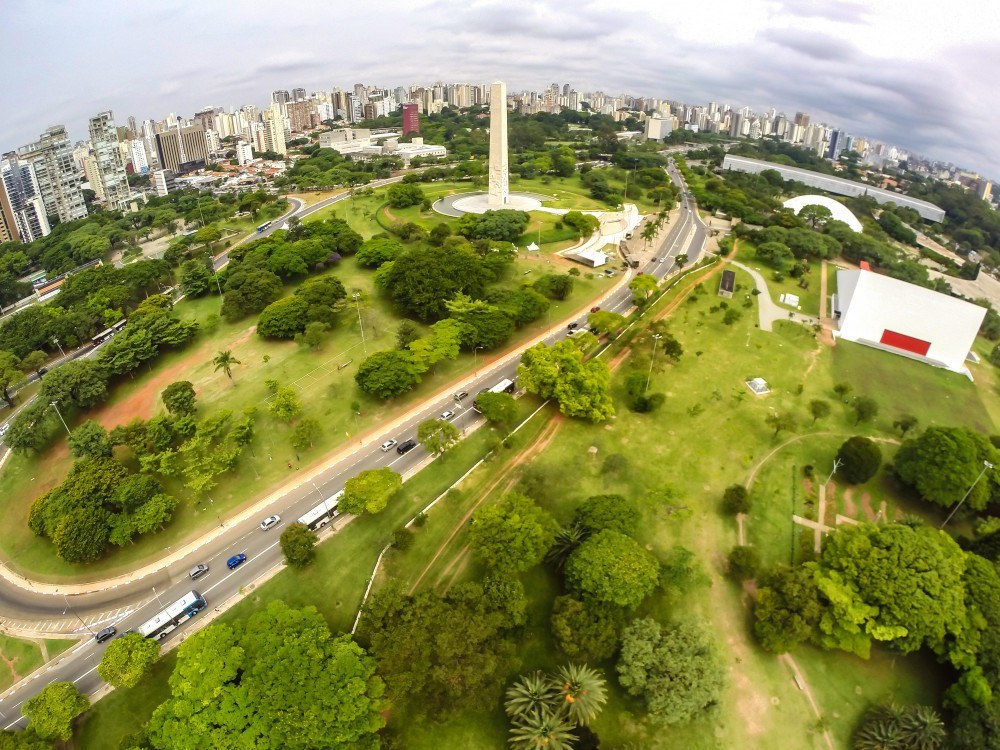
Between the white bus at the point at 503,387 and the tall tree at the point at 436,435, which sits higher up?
the tall tree at the point at 436,435

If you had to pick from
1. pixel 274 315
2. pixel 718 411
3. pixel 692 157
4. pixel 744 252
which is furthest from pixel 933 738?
pixel 692 157

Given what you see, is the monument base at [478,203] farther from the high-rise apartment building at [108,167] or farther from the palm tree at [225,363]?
the high-rise apartment building at [108,167]

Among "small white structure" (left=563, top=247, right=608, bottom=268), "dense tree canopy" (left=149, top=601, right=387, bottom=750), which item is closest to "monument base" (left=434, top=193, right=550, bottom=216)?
"small white structure" (left=563, top=247, right=608, bottom=268)

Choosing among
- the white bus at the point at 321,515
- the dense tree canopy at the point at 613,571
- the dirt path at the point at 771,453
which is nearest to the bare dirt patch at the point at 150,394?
the white bus at the point at 321,515

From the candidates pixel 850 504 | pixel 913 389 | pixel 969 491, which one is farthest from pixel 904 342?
pixel 850 504

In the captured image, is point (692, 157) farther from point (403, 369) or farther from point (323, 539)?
point (323, 539)

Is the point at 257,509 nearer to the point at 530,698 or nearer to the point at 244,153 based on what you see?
the point at 530,698
